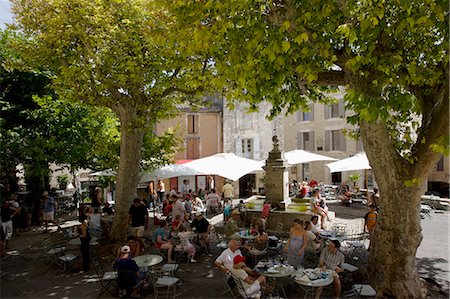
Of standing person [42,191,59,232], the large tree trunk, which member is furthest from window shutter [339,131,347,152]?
standing person [42,191,59,232]

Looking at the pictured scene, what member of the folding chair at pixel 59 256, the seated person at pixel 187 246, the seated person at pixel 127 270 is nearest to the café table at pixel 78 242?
the folding chair at pixel 59 256

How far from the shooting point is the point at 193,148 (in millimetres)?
29641

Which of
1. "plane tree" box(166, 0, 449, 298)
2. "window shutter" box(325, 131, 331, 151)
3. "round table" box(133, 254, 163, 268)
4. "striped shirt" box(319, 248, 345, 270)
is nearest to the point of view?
"plane tree" box(166, 0, 449, 298)

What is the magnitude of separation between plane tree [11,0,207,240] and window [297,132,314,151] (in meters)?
22.6

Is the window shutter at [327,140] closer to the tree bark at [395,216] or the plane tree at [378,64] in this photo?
the plane tree at [378,64]

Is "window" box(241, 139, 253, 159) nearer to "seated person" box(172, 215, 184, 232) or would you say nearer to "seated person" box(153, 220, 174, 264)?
"seated person" box(172, 215, 184, 232)

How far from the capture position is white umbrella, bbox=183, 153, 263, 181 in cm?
1600

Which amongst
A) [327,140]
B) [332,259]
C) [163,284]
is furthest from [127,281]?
[327,140]

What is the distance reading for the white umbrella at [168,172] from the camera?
15709 mm

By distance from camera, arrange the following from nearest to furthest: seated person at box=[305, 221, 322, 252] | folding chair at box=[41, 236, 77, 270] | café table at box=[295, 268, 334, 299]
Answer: café table at box=[295, 268, 334, 299] → seated person at box=[305, 221, 322, 252] → folding chair at box=[41, 236, 77, 270]

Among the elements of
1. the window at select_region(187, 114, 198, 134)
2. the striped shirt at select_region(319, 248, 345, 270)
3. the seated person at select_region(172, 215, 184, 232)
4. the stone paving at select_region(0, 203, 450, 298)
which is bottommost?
the stone paving at select_region(0, 203, 450, 298)

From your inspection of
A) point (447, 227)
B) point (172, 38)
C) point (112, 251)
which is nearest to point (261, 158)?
point (447, 227)

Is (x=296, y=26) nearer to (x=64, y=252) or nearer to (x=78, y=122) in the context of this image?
(x=64, y=252)

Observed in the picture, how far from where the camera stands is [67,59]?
11.2 meters
